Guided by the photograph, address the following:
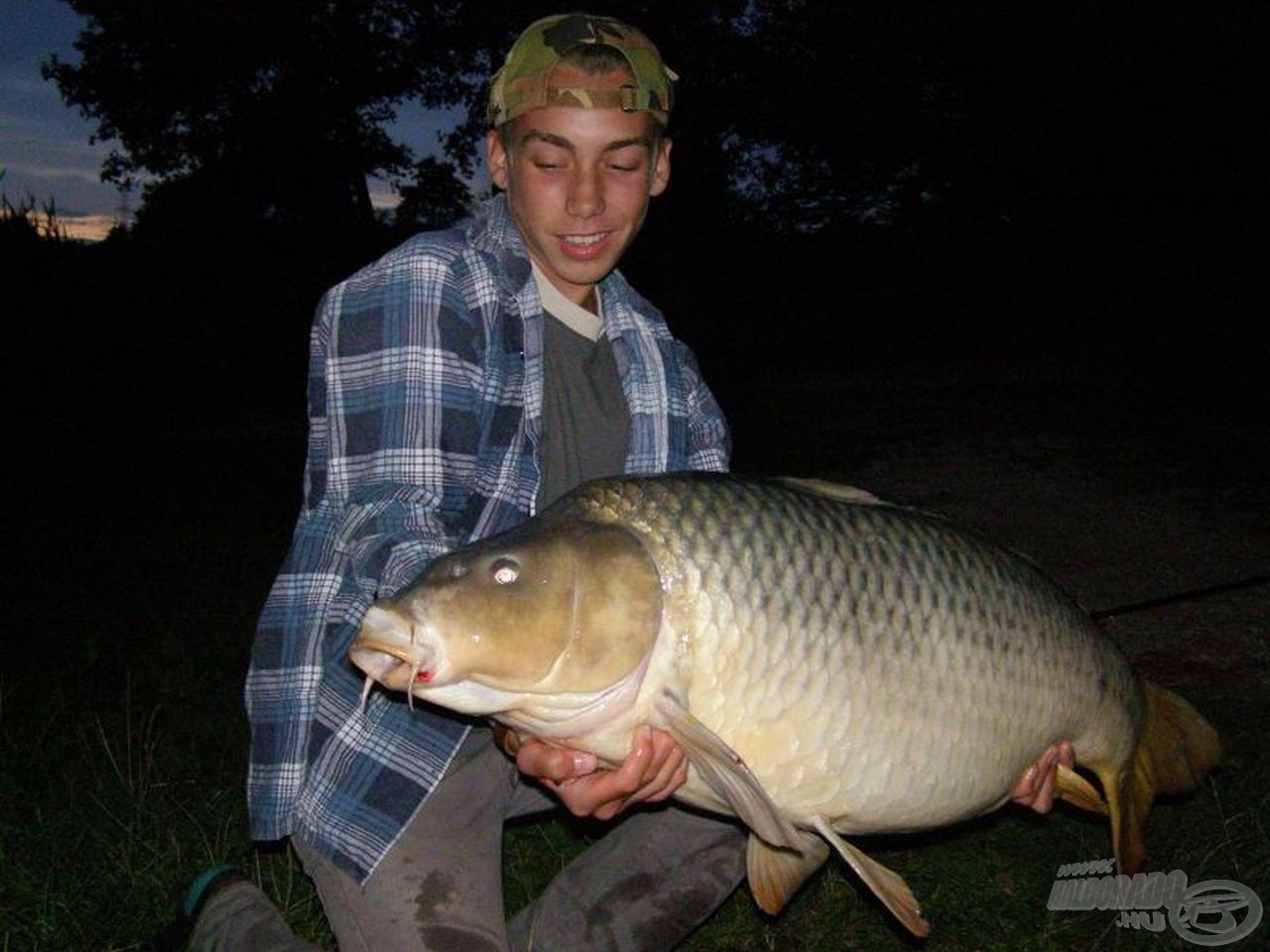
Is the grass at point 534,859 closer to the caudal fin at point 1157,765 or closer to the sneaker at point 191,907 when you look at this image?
the sneaker at point 191,907

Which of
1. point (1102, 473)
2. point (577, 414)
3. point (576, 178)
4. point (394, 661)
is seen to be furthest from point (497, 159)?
point (1102, 473)

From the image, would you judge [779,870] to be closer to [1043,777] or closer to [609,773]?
[609,773]

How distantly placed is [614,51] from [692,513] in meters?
0.90

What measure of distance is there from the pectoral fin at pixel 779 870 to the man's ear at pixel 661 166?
1.21 meters

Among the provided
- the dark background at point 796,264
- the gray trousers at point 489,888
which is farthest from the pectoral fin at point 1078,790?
the dark background at point 796,264

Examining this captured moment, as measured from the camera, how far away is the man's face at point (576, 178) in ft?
6.20

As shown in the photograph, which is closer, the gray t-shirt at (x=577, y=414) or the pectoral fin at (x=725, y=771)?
the pectoral fin at (x=725, y=771)

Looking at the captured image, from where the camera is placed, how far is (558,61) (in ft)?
6.15

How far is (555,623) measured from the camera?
4.58ft

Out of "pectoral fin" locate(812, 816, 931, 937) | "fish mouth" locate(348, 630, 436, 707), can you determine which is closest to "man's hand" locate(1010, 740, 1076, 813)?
"pectoral fin" locate(812, 816, 931, 937)

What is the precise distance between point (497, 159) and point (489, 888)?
4.26 ft

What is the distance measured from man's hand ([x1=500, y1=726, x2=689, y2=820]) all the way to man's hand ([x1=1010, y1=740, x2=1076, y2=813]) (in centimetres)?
64

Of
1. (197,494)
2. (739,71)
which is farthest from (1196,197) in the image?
(197,494)

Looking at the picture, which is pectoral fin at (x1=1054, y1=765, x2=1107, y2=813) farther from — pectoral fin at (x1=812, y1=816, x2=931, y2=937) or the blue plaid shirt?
the blue plaid shirt
